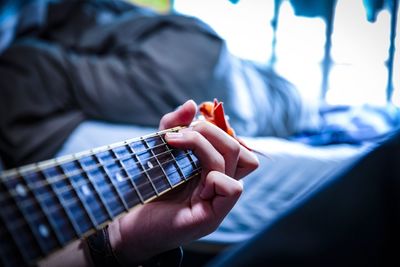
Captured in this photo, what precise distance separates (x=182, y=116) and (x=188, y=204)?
0.13m

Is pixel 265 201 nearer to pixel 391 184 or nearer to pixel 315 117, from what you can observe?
pixel 315 117

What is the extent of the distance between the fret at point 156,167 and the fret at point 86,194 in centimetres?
9

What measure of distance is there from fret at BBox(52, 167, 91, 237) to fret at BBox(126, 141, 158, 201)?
0.27 ft

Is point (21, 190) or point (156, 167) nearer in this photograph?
point (21, 190)

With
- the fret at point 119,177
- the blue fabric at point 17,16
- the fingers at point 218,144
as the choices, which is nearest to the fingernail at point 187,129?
the fingers at point 218,144

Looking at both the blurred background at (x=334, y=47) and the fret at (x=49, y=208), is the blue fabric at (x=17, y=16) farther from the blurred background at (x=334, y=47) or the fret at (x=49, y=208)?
the fret at (x=49, y=208)

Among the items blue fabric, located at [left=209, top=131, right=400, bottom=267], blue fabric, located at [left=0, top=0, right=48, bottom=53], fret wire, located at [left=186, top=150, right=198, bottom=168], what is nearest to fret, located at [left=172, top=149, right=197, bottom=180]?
fret wire, located at [left=186, top=150, right=198, bottom=168]

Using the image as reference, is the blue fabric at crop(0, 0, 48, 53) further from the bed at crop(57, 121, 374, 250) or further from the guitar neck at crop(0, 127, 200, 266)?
the guitar neck at crop(0, 127, 200, 266)

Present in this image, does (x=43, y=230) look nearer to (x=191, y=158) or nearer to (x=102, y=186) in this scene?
(x=102, y=186)

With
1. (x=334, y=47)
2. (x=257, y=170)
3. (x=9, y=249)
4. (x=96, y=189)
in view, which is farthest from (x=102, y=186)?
(x=334, y=47)

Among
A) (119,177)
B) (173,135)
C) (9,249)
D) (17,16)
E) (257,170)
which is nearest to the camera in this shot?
(9,249)

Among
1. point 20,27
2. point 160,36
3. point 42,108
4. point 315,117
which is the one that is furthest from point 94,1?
point 315,117

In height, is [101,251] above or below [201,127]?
below

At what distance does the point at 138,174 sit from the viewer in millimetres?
467
